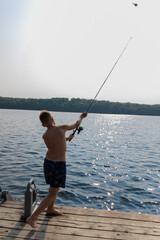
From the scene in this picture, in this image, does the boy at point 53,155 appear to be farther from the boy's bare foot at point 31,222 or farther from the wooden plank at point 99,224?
the wooden plank at point 99,224

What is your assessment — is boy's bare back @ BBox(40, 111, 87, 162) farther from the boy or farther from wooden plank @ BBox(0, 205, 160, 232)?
wooden plank @ BBox(0, 205, 160, 232)

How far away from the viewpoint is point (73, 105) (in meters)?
149

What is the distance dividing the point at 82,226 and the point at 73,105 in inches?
5715

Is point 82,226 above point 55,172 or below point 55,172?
below

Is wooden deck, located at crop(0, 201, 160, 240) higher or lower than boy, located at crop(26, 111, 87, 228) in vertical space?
lower

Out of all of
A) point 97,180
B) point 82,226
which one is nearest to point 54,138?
point 82,226

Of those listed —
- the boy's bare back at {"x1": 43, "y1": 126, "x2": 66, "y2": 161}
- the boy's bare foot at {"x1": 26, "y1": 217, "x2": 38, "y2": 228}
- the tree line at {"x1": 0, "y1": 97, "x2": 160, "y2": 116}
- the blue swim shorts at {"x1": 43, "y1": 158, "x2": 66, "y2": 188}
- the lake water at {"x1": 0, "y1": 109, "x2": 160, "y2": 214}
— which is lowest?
the tree line at {"x1": 0, "y1": 97, "x2": 160, "y2": 116}

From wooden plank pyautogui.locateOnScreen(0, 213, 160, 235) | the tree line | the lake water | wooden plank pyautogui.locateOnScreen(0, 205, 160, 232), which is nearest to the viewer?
wooden plank pyautogui.locateOnScreen(0, 213, 160, 235)

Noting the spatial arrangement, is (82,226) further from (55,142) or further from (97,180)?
(97,180)

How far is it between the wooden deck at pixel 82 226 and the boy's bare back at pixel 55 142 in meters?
1.19

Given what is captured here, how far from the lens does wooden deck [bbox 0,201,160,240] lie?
156 inches

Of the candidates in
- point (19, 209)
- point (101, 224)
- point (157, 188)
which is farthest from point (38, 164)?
point (101, 224)

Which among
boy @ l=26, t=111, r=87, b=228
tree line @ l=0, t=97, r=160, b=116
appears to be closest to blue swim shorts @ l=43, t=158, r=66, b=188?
boy @ l=26, t=111, r=87, b=228

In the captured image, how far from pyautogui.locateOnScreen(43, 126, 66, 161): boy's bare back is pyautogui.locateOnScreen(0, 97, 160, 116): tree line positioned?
143 m
